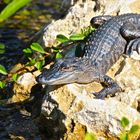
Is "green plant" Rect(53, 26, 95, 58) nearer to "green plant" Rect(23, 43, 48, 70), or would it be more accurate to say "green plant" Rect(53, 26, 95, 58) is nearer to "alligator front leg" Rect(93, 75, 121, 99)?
"green plant" Rect(23, 43, 48, 70)

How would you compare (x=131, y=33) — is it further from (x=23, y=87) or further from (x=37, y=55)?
(x=23, y=87)

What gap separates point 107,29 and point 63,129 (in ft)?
5.42

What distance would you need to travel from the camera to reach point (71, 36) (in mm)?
6152

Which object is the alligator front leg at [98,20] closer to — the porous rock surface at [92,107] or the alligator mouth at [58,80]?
the porous rock surface at [92,107]

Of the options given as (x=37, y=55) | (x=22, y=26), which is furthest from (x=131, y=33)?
(x=22, y=26)

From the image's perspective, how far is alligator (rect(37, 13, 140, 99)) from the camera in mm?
5402

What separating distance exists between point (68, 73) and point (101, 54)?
0.69 meters

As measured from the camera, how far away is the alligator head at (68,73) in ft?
17.4

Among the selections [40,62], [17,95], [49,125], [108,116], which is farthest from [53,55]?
[108,116]

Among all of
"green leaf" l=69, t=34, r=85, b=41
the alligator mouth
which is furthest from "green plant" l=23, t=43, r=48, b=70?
the alligator mouth

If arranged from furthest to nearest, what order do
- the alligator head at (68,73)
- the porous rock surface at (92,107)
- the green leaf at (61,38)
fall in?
the green leaf at (61,38)
the alligator head at (68,73)
the porous rock surface at (92,107)

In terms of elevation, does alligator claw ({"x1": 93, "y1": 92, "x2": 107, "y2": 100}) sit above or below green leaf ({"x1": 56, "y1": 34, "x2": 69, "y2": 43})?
below

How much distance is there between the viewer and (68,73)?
18.0 ft

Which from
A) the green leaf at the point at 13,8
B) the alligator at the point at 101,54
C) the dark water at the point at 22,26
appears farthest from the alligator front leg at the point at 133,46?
the green leaf at the point at 13,8
